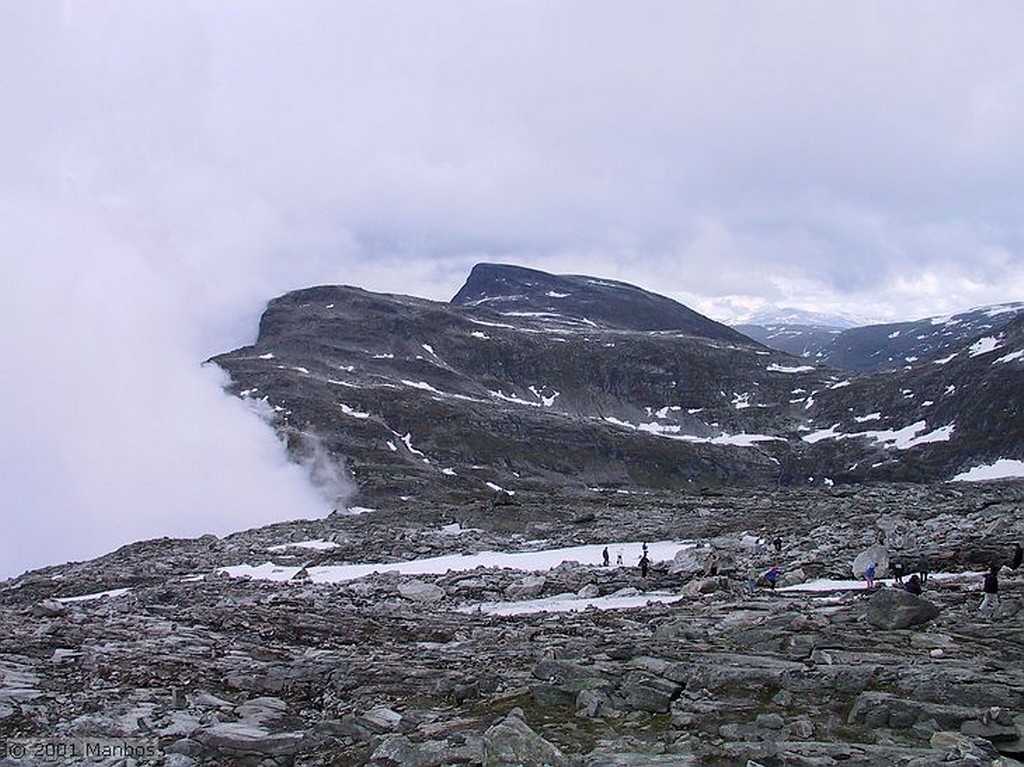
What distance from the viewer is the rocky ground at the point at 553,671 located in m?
13.6

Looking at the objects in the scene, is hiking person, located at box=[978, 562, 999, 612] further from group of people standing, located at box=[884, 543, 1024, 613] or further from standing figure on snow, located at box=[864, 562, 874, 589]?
standing figure on snow, located at box=[864, 562, 874, 589]

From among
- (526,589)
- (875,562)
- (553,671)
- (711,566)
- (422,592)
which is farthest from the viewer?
(422,592)

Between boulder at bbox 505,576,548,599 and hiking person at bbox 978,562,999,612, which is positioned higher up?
hiking person at bbox 978,562,999,612

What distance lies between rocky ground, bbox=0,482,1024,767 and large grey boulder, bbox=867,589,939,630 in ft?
0.17

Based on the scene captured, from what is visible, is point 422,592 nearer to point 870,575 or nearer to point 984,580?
point 870,575

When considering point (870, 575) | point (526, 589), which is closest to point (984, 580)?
point (870, 575)

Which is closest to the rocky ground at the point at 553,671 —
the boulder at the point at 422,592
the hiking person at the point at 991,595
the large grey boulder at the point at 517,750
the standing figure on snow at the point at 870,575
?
the large grey boulder at the point at 517,750

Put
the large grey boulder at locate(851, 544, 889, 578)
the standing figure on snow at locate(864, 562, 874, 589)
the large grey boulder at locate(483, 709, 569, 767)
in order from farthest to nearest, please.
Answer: the large grey boulder at locate(851, 544, 889, 578), the standing figure on snow at locate(864, 562, 874, 589), the large grey boulder at locate(483, 709, 569, 767)

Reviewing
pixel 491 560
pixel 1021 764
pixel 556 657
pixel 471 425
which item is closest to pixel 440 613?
pixel 556 657

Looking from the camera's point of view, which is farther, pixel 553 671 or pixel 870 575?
pixel 870 575

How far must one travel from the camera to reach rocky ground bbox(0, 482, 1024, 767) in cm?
1359

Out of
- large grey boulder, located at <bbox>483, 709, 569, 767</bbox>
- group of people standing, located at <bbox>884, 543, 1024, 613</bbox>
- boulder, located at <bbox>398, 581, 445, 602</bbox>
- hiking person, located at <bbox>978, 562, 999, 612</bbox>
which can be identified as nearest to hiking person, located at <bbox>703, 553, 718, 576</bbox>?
group of people standing, located at <bbox>884, 543, 1024, 613</bbox>

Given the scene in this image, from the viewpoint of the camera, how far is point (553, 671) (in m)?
17.6

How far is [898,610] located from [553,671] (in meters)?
8.97
